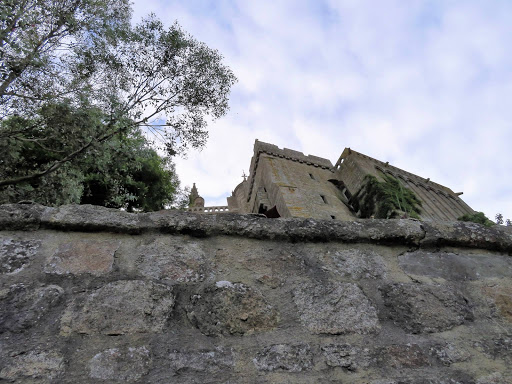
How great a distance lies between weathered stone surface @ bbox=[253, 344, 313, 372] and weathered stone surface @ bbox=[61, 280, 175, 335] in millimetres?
413

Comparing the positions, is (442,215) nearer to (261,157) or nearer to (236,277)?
(261,157)

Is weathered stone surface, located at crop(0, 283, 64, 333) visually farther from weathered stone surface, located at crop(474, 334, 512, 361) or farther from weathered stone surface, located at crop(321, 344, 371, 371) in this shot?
weathered stone surface, located at crop(474, 334, 512, 361)

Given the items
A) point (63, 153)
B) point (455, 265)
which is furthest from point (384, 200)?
point (455, 265)

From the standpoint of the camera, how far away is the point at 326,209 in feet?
69.4

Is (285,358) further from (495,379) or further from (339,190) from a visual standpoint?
(339,190)

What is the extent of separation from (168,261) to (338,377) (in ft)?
2.85

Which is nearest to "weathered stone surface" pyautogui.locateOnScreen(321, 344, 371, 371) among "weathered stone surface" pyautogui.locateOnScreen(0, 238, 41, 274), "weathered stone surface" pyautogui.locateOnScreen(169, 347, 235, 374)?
"weathered stone surface" pyautogui.locateOnScreen(169, 347, 235, 374)

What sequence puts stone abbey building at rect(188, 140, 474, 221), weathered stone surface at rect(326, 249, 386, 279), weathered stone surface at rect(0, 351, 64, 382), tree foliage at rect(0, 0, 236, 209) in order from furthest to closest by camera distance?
stone abbey building at rect(188, 140, 474, 221) → tree foliage at rect(0, 0, 236, 209) → weathered stone surface at rect(326, 249, 386, 279) → weathered stone surface at rect(0, 351, 64, 382)

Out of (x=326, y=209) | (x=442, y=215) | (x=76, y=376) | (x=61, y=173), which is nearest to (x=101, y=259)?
(x=76, y=376)

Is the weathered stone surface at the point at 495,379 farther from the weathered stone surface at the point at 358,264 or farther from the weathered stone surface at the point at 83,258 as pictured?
the weathered stone surface at the point at 83,258

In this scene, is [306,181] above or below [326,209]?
above

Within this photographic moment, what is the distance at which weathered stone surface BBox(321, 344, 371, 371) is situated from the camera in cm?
147

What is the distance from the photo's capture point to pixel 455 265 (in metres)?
2.04

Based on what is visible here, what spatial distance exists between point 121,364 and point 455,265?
173 centimetres
